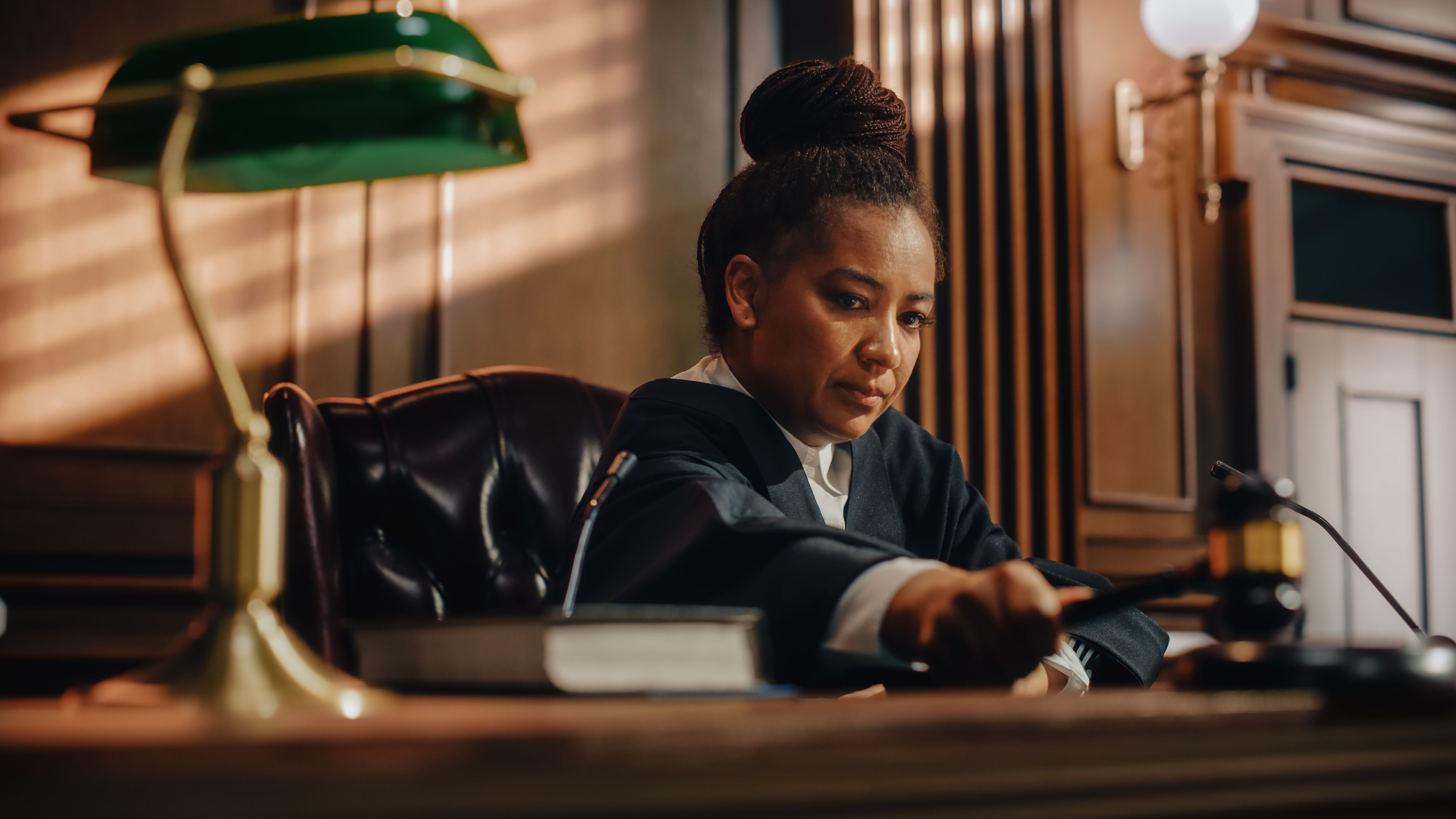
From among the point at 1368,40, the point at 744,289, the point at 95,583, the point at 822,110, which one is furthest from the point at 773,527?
the point at 1368,40

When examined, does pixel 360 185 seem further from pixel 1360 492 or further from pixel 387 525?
pixel 1360 492

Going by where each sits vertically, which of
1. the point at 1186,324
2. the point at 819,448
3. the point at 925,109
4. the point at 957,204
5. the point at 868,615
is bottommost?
the point at 868,615

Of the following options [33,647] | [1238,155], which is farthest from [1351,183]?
[33,647]

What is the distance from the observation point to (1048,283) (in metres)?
2.78

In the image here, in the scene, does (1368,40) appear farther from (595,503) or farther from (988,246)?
(595,503)

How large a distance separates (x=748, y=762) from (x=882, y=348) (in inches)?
39.1

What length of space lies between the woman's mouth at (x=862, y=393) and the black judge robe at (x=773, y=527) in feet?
0.27

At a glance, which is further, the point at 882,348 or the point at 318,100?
the point at 882,348

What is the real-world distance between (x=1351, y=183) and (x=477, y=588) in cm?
281

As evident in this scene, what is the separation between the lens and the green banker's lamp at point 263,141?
1.47ft

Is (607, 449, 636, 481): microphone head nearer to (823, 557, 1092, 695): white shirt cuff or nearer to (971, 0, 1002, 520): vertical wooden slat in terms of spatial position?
(823, 557, 1092, 695): white shirt cuff

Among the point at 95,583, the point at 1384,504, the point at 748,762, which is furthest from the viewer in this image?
the point at 1384,504

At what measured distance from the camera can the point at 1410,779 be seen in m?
0.40

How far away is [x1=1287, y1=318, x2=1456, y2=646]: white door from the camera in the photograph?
3.04 m
